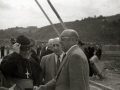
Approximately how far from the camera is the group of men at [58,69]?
9.07 ft

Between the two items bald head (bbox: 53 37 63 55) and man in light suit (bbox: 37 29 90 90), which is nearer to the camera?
man in light suit (bbox: 37 29 90 90)

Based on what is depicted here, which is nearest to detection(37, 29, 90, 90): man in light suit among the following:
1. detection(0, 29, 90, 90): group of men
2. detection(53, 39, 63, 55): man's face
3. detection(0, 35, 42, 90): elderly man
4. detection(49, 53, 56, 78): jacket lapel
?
detection(0, 29, 90, 90): group of men

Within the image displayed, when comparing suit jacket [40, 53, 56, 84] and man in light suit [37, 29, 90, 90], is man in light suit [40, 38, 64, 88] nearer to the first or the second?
suit jacket [40, 53, 56, 84]

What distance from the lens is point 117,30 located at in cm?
6488

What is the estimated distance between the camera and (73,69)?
277 cm

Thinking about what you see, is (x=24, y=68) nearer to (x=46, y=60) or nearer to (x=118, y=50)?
(x=46, y=60)

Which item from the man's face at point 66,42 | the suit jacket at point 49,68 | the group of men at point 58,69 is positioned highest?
the man's face at point 66,42

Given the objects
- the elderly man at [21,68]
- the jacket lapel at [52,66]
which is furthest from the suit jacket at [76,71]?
the jacket lapel at [52,66]

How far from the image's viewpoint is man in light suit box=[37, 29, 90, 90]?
2754 millimetres

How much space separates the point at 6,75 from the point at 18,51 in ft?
1.28

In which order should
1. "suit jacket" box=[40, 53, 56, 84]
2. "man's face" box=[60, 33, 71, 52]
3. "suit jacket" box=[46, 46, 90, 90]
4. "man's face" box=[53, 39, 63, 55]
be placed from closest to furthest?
"suit jacket" box=[46, 46, 90, 90], "man's face" box=[60, 33, 71, 52], "suit jacket" box=[40, 53, 56, 84], "man's face" box=[53, 39, 63, 55]

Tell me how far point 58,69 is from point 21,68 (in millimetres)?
619

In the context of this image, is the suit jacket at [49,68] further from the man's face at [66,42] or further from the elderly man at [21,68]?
the man's face at [66,42]

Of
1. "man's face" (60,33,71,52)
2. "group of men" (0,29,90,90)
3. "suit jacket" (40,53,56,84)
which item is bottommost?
"suit jacket" (40,53,56,84)
